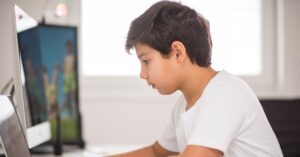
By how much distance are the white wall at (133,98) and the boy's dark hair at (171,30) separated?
5.37 ft

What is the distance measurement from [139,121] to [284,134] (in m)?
1.01

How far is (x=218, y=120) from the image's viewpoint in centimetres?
108

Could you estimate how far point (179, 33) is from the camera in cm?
122

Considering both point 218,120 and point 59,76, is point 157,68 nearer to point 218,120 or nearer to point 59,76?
point 218,120

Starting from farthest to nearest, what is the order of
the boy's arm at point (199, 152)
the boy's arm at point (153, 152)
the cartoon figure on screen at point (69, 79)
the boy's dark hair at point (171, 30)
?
the cartoon figure on screen at point (69, 79)
the boy's arm at point (153, 152)
the boy's dark hair at point (171, 30)
the boy's arm at point (199, 152)

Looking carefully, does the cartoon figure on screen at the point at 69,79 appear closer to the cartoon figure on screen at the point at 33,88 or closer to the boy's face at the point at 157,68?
the cartoon figure on screen at the point at 33,88

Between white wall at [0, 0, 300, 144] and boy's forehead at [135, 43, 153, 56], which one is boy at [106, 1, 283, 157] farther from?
white wall at [0, 0, 300, 144]

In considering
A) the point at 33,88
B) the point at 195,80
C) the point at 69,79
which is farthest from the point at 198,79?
the point at 69,79

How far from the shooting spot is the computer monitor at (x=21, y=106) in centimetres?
128

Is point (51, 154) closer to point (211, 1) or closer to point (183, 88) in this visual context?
point (183, 88)

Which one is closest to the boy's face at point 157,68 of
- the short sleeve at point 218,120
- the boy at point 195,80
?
the boy at point 195,80

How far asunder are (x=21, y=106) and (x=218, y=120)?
1.75ft

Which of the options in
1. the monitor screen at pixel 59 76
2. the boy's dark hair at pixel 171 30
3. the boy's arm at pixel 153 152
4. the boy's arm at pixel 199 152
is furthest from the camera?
the monitor screen at pixel 59 76

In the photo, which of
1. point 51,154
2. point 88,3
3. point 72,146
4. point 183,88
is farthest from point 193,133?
point 88,3
